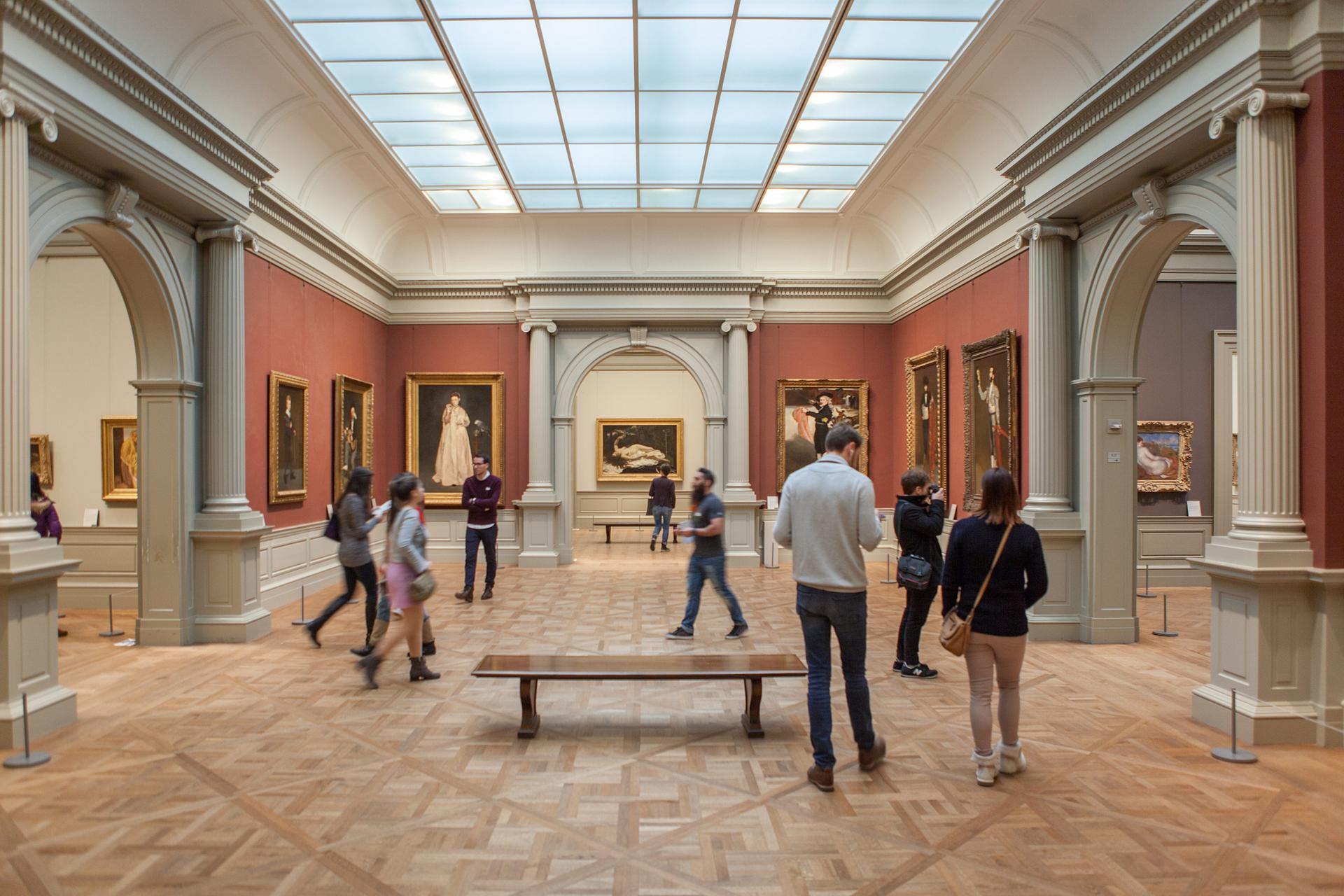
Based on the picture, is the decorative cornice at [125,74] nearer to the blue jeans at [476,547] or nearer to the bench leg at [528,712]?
the blue jeans at [476,547]

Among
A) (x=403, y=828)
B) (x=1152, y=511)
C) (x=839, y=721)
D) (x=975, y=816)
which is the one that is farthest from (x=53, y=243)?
(x=1152, y=511)

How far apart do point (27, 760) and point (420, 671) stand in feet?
8.12

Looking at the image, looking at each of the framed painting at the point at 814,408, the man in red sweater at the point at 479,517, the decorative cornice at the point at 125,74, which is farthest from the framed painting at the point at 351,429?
the framed painting at the point at 814,408

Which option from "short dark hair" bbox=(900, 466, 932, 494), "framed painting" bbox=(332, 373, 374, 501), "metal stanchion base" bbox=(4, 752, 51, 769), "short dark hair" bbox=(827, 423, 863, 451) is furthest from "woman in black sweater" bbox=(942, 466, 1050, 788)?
"framed painting" bbox=(332, 373, 374, 501)

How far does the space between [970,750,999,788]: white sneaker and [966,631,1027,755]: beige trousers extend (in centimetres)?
4

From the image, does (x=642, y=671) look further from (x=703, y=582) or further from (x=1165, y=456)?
(x=1165, y=456)

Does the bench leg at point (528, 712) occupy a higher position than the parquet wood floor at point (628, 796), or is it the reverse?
the bench leg at point (528, 712)

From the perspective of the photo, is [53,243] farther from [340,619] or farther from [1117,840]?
[1117,840]

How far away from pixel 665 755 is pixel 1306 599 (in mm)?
4167

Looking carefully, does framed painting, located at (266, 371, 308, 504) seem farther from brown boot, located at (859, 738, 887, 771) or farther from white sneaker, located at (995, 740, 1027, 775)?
white sneaker, located at (995, 740, 1027, 775)

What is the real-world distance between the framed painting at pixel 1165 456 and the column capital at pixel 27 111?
41.2ft

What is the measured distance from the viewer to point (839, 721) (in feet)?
17.7

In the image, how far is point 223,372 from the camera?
7.99m

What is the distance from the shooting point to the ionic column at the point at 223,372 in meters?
7.97
